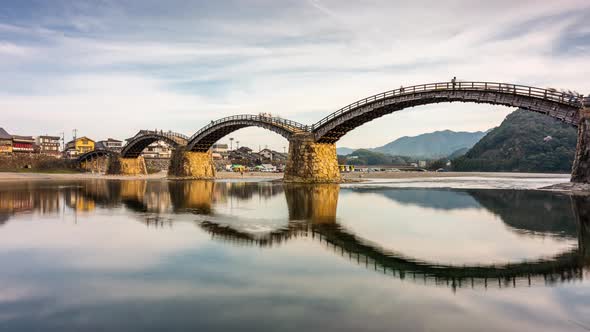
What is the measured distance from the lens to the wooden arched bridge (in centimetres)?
4062

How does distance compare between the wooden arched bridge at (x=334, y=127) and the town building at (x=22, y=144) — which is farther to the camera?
the town building at (x=22, y=144)

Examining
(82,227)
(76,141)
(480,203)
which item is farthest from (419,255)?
(76,141)

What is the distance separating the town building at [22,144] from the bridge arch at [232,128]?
276 feet

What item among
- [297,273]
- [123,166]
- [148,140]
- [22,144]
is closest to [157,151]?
[22,144]

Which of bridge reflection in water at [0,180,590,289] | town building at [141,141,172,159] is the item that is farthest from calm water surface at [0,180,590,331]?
town building at [141,141,172,159]

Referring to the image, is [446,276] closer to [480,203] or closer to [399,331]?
[399,331]

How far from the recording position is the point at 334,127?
203 feet

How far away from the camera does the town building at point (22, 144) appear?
140m

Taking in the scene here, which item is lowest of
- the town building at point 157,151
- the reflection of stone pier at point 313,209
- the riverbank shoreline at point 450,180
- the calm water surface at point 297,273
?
the calm water surface at point 297,273

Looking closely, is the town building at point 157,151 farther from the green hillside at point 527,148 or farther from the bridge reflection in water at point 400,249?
the bridge reflection in water at point 400,249

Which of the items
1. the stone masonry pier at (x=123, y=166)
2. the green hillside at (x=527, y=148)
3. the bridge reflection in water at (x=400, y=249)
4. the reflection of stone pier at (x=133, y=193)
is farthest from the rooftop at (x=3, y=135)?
the green hillside at (x=527, y=148)

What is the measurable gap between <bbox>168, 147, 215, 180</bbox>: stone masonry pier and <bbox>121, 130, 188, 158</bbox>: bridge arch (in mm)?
3112

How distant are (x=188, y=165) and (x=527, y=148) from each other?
10646cm

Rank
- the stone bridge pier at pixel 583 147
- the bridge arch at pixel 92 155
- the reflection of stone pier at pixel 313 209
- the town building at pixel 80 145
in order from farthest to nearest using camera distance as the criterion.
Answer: the town building at pixel 80 145 < the bridge arch at pixel 92 155 < the stone bridge pier at pixel 583 147 < the reflection of stone pier at pixel 313 209
